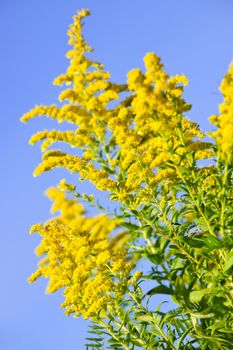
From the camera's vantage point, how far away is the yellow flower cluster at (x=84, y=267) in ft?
21.7

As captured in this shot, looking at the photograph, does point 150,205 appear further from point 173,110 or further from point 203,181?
point 173,110

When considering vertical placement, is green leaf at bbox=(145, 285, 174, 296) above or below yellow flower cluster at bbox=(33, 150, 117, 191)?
below

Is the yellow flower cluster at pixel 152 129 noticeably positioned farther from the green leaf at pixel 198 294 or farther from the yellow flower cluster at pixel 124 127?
the green leaf at pixel 198 294

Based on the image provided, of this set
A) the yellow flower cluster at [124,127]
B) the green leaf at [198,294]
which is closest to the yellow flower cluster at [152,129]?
the yellow flower cluster at [124,127]

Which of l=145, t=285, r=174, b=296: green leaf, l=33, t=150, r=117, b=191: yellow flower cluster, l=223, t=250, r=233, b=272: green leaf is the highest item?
l=33, t=150, r=117, b=191: yellow flower cluster

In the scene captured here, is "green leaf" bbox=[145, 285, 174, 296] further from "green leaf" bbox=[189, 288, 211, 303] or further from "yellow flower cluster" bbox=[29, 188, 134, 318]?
"yellow flower cluster" bbox=[29, 188, 134, 318]

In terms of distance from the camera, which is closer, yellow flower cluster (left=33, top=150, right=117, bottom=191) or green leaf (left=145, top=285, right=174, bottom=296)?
green leaf (left=145, top=285, right=174, bottom=296)

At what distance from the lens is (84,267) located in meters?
6.80

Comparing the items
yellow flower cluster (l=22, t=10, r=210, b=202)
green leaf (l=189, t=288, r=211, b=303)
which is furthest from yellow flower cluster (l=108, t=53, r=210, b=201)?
green leaf (l=189, t=288, r=211, b=303)

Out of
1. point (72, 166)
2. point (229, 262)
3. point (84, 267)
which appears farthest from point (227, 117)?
point (84, 267)

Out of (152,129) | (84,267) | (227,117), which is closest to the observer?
(227,117)

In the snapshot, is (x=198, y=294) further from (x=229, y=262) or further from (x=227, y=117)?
(x=227, y=117)

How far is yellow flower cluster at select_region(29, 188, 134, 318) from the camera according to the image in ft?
21.7

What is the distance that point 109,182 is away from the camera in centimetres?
590
